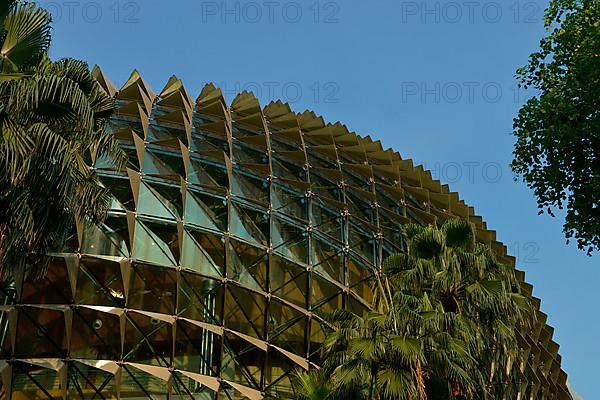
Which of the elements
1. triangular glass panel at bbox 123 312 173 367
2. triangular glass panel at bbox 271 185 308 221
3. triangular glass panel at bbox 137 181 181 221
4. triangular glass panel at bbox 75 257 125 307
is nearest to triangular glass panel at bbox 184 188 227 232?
triangular glass panel at bbox 137 181 181 221

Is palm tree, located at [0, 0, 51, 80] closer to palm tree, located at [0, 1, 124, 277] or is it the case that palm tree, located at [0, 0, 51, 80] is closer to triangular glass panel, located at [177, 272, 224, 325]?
palm tree, located at [0, 1, 124, 277]

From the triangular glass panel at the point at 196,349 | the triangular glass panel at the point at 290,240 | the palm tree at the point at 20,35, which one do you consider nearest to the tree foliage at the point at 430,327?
the triangular glass panel at the point at 196,349

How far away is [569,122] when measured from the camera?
23656 millimetres

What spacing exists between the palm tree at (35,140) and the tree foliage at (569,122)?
47.5 feet

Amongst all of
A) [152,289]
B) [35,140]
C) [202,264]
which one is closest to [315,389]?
[152,289]

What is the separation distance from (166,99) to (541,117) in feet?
50.1

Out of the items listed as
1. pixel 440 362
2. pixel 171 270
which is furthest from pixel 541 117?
pixel 171 270

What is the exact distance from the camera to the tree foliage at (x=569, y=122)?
2327 cm

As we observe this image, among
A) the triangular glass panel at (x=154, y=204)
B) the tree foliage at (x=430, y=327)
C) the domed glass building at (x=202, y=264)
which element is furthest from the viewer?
the triangular glass panel at (x=154, y=204)

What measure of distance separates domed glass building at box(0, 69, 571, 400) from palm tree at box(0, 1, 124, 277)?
25.7 feet

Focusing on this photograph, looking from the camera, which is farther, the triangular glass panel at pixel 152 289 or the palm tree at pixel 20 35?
the triangular glass panel at pixel 152 289

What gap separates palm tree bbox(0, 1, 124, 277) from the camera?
43.6 ft

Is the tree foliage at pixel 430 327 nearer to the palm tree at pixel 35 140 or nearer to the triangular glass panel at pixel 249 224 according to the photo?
the triangular glass panel at pixel 249 224

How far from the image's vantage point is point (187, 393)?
23391 millimetres
